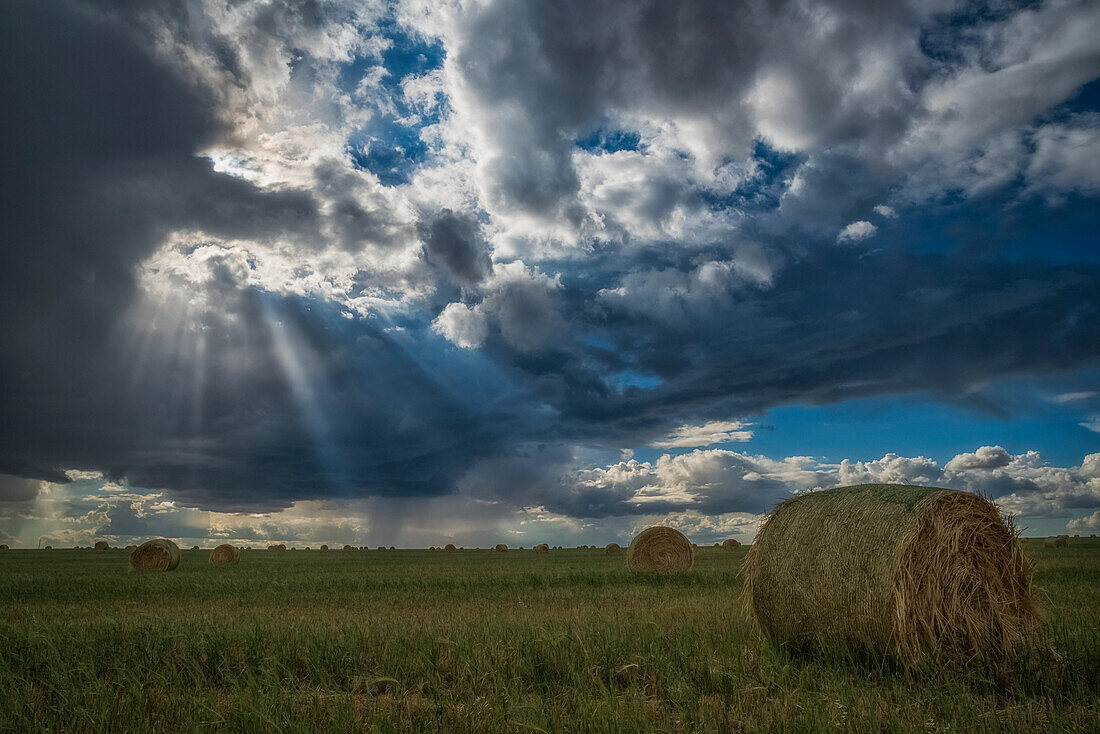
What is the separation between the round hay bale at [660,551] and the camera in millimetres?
23786

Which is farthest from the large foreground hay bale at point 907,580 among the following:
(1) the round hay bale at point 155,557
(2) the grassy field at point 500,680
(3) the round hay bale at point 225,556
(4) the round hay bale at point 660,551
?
(3) the round hay bale at point 225,556

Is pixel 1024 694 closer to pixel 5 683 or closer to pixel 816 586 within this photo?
pixel 816 586

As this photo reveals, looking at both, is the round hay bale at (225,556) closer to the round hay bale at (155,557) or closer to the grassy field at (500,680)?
the round hay bale at (155,557)

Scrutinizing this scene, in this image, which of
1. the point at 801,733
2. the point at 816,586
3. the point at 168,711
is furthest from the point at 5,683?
the point at 816,586

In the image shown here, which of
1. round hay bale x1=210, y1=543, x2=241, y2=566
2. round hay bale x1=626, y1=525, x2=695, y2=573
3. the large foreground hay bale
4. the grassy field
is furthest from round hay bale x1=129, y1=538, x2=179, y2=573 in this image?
the large foreground hay bale

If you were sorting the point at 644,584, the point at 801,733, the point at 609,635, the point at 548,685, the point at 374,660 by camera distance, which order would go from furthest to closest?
the point at 644,584
the point at 609,635
the point at 374,660
the point at 548,685
the point at 801,733

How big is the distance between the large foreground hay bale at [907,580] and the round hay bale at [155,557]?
27365mm

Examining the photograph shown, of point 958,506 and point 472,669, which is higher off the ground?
point 958,506

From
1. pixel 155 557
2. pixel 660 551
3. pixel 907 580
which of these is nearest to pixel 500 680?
pixel 907 580

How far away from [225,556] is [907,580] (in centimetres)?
3652

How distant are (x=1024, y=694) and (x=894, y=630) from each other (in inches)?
55.3

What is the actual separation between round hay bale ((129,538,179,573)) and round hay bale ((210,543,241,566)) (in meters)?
6.02

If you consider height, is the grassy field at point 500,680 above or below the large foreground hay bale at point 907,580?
below

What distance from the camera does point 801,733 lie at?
16.6 feet
